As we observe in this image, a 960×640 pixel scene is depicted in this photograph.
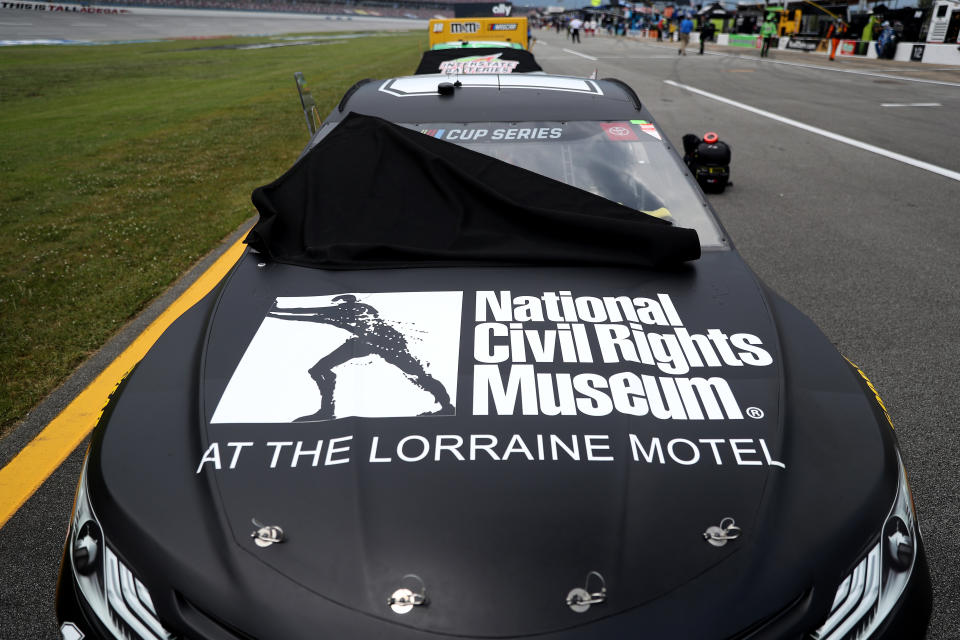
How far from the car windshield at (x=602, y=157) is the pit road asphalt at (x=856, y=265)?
1506mm

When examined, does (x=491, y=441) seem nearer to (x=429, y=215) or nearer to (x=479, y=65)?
(x=429, y=215)

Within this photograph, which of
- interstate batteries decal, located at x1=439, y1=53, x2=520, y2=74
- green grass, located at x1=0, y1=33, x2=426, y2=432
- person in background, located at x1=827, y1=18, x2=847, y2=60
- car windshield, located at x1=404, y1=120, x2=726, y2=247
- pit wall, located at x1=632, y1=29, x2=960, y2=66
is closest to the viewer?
car windshield, located at x1=404, y1=120, x2=726, y2=247

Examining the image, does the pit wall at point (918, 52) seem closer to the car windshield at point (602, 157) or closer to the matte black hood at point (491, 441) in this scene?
the car windshield at point (602, 157)

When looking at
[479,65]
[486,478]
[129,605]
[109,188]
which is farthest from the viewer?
[479,65]

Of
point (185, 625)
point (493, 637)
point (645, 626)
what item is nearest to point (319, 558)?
point (185, 625)

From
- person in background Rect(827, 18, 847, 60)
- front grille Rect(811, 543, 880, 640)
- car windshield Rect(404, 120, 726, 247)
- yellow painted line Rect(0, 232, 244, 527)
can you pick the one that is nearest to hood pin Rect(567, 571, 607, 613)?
front grille Rect(811, 543, 880, 640)

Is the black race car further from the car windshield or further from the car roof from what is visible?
the car roof

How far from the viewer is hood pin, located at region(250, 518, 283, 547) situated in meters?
1.42

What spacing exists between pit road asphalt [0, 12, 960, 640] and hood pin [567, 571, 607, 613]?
1435mm

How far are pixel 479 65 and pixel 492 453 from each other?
798 cm

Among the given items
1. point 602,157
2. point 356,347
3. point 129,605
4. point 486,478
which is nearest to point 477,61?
point 602,157

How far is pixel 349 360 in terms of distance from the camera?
6.47ft

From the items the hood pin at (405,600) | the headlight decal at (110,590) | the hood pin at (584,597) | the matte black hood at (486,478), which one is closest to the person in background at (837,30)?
the matte black hood at (486,478)

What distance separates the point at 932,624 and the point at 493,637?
1654 mm
